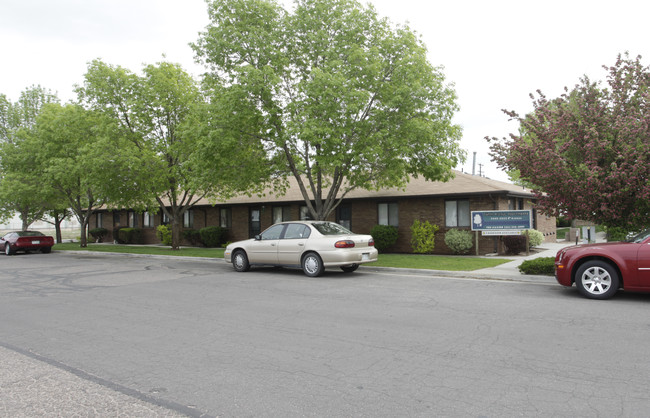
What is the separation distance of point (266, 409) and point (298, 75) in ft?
49.8

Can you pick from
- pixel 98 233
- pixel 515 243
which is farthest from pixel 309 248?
pixel 98 233

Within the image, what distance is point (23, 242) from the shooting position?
25375 mm

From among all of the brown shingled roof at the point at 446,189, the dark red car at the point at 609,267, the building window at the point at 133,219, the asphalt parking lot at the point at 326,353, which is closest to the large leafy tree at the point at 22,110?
the building window at the point at 133,219

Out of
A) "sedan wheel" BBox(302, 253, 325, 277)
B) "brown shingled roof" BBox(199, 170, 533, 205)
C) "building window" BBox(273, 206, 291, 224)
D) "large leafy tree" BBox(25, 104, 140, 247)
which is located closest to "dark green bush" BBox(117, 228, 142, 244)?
"large leafy tree" BBox(25, 104, 140, 247)

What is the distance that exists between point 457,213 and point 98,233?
97.9 ft

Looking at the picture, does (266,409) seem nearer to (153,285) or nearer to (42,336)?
(42,336)

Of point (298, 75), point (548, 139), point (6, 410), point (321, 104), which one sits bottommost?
point (6, 410)

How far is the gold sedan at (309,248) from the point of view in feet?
40.7

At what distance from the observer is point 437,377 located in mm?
4531

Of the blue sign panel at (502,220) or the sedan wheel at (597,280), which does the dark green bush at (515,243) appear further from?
the sedan wheel at (597,280)

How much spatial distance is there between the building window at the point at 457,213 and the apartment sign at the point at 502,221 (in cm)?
235

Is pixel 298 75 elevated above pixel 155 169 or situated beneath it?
elevated above

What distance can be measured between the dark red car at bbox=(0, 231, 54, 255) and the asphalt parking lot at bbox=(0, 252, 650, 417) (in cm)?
1797

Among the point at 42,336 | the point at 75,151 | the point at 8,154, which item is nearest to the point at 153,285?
the point at 42,336
